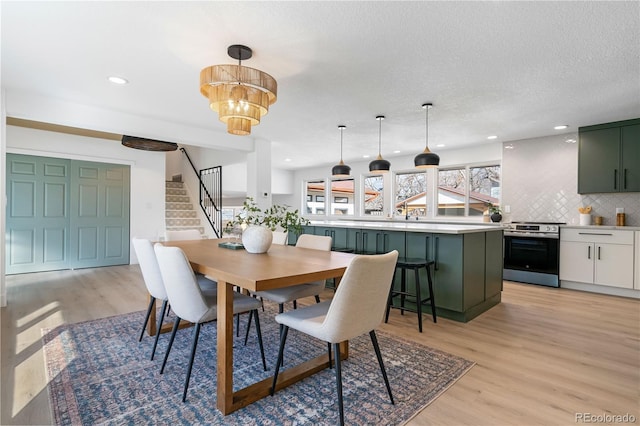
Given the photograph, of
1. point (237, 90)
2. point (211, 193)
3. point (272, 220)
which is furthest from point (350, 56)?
point (211, 193)

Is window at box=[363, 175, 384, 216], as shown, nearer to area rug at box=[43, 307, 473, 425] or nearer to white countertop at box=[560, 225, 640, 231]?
white countertop at box=[560, 225, 640, 231]

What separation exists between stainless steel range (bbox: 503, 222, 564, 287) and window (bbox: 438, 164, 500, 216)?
0.92 m

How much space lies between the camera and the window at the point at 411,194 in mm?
6832

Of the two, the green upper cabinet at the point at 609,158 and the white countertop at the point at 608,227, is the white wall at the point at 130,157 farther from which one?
the green upper cabinet at the point at 609,158

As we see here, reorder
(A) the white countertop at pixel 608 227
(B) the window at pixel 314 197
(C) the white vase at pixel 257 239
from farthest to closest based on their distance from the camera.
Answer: (B) the window at pixel 314 197
(A) the white countertop at pixel 608 227
(C) the white vase at pixel 257 239

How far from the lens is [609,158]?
14.5ft

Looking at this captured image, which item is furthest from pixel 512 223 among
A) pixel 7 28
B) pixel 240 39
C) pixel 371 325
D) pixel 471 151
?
pixel 7 28

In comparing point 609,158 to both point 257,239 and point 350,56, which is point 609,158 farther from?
point 257,239

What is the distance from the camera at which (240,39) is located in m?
2.31

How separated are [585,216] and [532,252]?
2.82 feet

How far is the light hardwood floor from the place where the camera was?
178 cm

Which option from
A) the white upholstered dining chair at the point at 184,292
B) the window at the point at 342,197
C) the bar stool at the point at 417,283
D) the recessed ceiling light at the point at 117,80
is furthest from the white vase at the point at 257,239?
the window at the point at 342,197

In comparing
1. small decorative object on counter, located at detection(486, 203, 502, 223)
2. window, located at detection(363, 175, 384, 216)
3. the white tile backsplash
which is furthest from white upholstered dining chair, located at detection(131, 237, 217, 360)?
window, located at detection(363, 175, 384, 216)

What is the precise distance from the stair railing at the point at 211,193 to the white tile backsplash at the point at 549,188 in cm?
574
